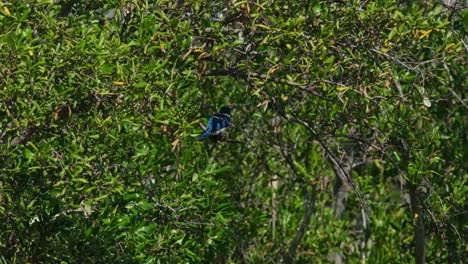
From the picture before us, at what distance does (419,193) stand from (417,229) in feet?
1.80

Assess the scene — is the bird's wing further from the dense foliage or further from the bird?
the dense foliage

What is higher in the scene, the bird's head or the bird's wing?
the bird's wing

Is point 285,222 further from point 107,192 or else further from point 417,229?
point 107,192

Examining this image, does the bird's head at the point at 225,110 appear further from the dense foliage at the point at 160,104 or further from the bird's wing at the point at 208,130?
the bird's wing at the point at 208,130

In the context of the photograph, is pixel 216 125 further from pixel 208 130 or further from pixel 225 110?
pixel 225 110

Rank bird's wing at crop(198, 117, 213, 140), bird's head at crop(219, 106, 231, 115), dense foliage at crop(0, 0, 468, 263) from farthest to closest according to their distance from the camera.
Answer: bird's head at crop(219, 106, 231, 115)
bird's wing at crop(198, 117, 213, 140)
dense foliage at crop(0, 0, 468, 263)

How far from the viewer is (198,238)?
20.7 feet

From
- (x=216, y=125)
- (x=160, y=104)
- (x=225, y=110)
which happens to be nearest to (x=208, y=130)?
(x=216, y=125)

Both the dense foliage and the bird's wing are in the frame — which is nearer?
Answer: the dense foliage

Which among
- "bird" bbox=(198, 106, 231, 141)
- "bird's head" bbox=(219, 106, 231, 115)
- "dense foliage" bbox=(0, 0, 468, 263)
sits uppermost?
"dense foliage" bbox=(0, 0, 468, 263)

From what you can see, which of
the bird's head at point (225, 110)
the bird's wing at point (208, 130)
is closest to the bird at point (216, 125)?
the bird's wing at point (208, 130)

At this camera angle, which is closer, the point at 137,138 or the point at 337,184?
the point at 137,138

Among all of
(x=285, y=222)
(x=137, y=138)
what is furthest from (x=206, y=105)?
(x=137, y=138)

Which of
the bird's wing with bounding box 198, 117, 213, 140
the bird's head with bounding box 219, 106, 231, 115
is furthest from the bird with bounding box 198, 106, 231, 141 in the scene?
the bird's head with bounding box 219, 106, 231, 115
